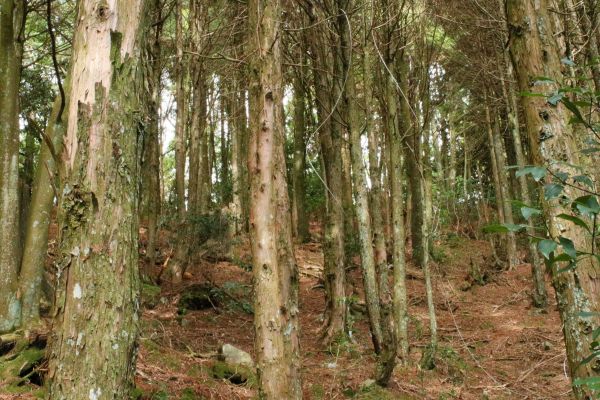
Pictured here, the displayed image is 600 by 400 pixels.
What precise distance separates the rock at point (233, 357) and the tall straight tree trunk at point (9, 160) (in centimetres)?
239

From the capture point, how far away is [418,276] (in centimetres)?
1305

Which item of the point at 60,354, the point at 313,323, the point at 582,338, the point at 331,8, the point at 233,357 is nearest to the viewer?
the point at 60,354

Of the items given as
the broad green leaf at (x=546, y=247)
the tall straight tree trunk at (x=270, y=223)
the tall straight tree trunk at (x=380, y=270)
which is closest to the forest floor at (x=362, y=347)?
the tall straight tree trunk at (x=380, y=270)

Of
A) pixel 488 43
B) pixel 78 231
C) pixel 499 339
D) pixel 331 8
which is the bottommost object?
pixel 499 339

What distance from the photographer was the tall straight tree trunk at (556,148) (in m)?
Result: 3.27

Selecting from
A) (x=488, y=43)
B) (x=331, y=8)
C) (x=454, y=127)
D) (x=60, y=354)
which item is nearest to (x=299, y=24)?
(x=331, y=8)

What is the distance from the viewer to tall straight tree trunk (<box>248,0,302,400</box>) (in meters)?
3.30

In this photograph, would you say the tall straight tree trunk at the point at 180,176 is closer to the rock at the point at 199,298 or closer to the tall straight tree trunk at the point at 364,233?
the rock at the point at 199,298

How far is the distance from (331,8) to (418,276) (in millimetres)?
→ 8235

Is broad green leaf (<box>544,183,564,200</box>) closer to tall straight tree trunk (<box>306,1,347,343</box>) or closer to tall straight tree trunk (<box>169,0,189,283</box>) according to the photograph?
tall straight tree trunk (<box>306,1,347,343</box>)

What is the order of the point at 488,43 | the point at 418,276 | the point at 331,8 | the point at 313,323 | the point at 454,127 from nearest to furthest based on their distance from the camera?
the point at 331,8 < the point at 313,323 < the point at 488,43 < the point at 418,276 < the point at 454,127

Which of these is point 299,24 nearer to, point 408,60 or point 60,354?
point 408,60

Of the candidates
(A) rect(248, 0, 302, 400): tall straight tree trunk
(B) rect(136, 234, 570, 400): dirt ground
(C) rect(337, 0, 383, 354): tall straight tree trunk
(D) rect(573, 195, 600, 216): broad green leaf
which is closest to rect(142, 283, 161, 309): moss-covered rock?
(B) rect(136, 234, 570, 400): dirt ground

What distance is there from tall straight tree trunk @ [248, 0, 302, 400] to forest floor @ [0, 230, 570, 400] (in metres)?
1.73
